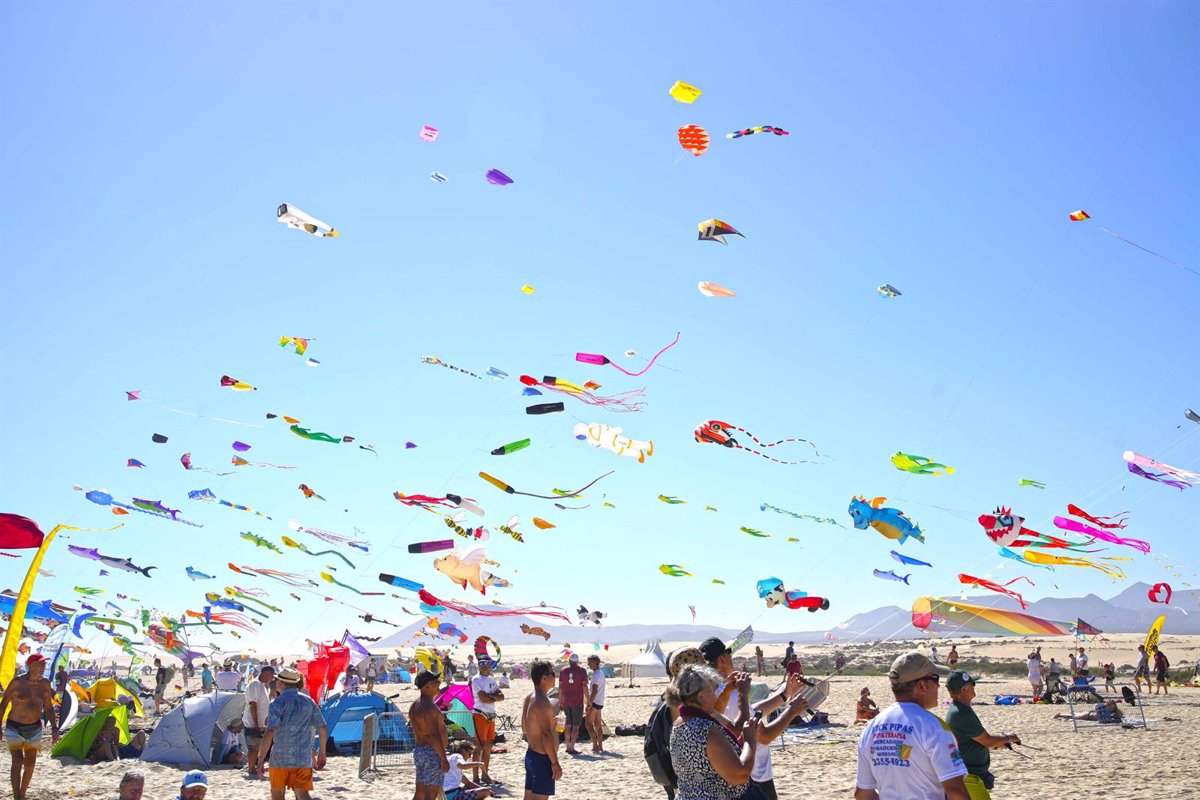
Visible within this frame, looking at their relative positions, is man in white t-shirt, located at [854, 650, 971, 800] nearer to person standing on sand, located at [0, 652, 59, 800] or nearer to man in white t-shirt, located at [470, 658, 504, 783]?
man in white t-shirt, located at [470, 658, 504, 783]

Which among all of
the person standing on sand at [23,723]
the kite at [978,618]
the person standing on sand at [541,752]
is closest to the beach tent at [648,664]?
the kite at [978,618]

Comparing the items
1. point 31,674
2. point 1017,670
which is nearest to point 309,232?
point 31,674

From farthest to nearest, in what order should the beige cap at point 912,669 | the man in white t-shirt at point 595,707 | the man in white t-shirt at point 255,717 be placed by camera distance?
the man in white t-shirt at point 595,707 < the man in white t-shirt at point 255,717 < the beige cap at point 912,669

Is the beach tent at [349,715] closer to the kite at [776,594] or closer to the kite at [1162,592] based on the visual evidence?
the kite at [776,594]

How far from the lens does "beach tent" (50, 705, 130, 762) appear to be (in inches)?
448

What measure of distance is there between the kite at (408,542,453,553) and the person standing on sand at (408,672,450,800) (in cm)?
811

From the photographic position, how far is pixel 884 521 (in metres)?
12.5

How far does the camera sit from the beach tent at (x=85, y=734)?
448 inches

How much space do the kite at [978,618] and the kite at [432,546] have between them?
738 centimetres

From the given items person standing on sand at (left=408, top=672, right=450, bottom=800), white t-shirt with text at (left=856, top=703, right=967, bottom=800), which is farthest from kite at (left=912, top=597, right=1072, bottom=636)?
white t-shirt with text at (left=856, top=703, right=967, bottom=800)

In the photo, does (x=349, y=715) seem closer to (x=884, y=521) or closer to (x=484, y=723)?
(x=484, y=723)

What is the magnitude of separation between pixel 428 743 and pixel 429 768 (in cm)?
16

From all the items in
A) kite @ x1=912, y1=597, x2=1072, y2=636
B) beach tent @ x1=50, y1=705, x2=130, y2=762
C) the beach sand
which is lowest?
the beach sand

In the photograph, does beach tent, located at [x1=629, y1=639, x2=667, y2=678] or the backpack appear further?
beach tent, located at [x1=629, y1=639, x2=667, y2=678]
